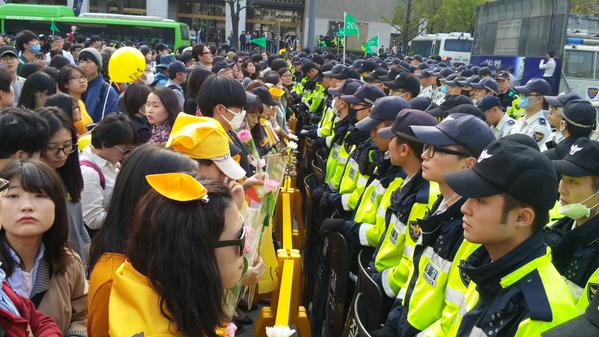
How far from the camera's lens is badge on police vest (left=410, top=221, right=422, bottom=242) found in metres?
3.26

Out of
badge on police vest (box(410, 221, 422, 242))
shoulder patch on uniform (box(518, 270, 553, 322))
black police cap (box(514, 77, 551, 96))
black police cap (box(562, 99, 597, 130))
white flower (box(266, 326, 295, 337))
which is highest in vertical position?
black police cap (box(514, 77, 551, 96))

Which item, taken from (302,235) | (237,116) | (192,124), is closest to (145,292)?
(192,124)

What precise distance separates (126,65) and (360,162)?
3.72m

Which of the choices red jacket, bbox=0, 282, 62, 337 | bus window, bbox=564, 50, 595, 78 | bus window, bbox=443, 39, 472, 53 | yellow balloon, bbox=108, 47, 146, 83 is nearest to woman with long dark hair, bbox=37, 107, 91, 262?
red jacket, bbox=0, 282, 62, 337

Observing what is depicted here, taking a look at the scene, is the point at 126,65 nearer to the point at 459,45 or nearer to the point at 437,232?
the point at 437,232

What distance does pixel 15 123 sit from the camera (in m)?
3.34

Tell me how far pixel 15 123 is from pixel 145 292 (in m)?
1.99

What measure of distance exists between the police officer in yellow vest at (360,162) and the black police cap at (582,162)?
110cm

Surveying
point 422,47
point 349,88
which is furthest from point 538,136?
point 422,47

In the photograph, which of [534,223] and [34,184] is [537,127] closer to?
[534,223]

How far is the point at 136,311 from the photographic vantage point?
186 cm

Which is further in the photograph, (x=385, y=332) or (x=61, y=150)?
(x=61, y=150)

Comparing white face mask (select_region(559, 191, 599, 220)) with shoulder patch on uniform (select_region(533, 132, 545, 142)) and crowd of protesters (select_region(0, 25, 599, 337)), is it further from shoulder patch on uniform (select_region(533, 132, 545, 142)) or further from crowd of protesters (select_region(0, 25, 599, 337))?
shoulder patch on uniform (select_region(533, 132, 545, 142))

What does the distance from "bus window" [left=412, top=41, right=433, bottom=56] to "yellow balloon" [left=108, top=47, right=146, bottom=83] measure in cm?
2985
